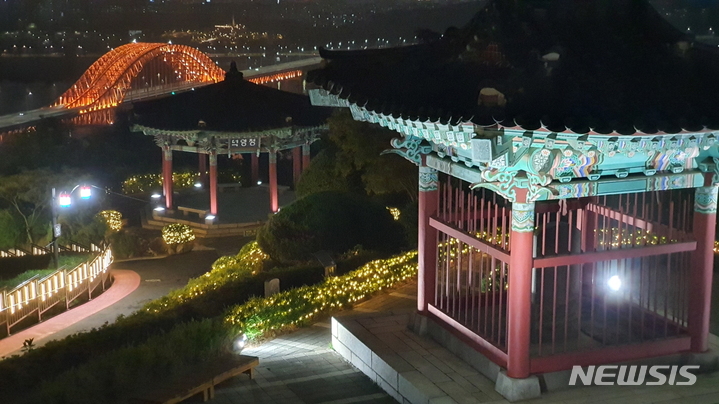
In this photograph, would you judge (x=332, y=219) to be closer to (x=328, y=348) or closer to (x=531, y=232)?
(x=328, y=348)

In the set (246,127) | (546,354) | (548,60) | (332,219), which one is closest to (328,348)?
(546,354)

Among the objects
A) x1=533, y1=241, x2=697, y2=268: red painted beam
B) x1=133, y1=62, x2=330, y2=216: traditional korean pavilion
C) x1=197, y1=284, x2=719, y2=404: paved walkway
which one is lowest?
x1=197, y1=284, x2=719, y2=404: paved walkway

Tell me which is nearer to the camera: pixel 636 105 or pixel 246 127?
pixel 636 105

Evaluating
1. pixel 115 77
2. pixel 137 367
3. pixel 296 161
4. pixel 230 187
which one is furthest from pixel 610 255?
pixel 115 77

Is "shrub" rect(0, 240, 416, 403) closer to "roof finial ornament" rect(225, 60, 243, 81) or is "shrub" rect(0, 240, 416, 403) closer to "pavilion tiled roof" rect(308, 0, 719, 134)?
"pavilion tiled roof" rect(308, 0, 719, 134)

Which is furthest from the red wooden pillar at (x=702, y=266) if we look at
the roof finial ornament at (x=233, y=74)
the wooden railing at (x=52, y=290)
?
the roof finial ornament at (x=233, y=74)

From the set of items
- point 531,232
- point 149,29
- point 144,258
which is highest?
point 149,29

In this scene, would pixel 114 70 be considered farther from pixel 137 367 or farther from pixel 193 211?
pixel 137 367

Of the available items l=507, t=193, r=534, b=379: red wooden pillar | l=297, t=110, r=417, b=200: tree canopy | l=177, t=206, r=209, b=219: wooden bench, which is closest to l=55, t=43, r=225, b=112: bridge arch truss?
l=177, t=206, r=209, b=219: wooden bench

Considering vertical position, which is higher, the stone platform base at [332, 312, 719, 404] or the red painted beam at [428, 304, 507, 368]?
the red painted beam at [428, 304, 507, 368]
